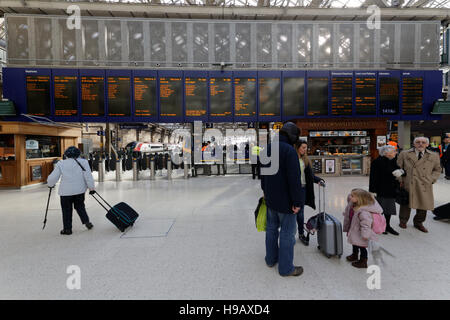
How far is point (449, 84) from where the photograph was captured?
16406mm

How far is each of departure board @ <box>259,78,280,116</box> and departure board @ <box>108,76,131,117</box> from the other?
5.15 m

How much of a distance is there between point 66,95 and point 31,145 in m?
2.34

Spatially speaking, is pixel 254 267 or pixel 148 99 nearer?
pixel 254 267

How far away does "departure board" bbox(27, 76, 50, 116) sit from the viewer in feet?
27.8

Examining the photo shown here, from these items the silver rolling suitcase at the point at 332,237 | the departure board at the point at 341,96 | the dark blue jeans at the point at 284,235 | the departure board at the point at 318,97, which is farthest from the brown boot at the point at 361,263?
the departure board at the point at 341,96

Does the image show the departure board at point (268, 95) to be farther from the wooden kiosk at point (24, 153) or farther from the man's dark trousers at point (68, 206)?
the wooden kiosk at point (24, 153)

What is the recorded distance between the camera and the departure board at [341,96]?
908cm

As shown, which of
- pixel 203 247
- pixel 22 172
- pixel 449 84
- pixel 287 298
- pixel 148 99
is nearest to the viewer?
pixel 287 298

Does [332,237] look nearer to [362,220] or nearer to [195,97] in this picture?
[362,220]

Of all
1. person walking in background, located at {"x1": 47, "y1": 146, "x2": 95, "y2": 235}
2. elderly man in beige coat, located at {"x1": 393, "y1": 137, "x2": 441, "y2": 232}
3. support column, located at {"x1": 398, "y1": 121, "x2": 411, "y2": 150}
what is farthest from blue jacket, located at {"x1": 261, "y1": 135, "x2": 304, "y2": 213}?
support column, located at {"x1": 398, "y1": 121, "x2": 411, "y2": 150}

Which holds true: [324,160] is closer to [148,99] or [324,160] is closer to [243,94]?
[243,94]

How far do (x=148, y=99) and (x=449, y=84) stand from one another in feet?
67.9

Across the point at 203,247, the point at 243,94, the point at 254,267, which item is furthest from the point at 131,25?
the point at 254,267

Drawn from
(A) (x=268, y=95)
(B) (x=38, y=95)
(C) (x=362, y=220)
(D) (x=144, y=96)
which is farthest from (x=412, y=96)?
(B) (x=38, y=95)
